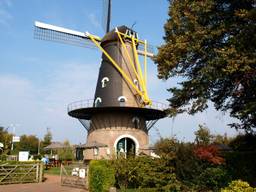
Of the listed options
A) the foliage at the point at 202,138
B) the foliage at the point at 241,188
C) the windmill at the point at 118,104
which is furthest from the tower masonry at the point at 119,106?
the foliage at the point at 241,188

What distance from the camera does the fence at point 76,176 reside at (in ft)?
51.9

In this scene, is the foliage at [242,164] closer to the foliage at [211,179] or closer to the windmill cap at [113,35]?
the foliage at [211,179]

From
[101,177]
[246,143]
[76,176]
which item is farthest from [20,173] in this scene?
[246,143]

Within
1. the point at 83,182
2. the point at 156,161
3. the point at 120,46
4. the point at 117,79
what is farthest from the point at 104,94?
the point at 156,161

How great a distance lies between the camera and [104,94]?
27375 millimetres

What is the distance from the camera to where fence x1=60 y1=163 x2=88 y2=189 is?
15.8 meters

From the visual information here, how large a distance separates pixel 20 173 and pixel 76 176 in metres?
4.51

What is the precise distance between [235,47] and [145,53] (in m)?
20.1

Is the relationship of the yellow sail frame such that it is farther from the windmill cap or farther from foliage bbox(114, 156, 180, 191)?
foliage bbox(114, 156, 180, 191)

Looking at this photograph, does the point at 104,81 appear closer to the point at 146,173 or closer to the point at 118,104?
the point at 118,104

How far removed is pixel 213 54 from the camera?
40.3 feet

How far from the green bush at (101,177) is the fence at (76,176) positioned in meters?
1.69

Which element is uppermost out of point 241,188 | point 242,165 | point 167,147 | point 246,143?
point 246,143

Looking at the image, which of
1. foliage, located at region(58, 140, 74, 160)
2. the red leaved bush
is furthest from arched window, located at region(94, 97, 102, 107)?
the red leaved bush
